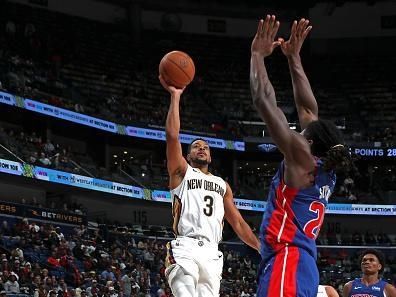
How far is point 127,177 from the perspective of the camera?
31.2 metres

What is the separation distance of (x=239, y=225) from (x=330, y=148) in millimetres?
2922

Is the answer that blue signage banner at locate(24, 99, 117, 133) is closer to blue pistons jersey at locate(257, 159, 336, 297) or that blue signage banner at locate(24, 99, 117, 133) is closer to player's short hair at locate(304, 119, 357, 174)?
blue pistons jersey at locate(257, 159, 336, 297)

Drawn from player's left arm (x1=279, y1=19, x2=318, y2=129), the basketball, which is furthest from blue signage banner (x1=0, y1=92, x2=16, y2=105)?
player's left arm (x1=279, y1=19, x2=318, y2=129)

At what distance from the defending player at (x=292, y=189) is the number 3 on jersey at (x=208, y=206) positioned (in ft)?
8.51

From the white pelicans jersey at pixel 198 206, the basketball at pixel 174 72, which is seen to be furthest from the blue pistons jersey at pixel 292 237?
the white pelicans jersey at pixel 198 206

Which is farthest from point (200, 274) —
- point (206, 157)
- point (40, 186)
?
point (40, 186)

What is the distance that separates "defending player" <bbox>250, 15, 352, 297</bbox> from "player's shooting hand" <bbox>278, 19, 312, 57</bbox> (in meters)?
0.36

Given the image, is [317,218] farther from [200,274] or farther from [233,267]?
[233,267]

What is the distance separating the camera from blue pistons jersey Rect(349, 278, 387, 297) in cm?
824

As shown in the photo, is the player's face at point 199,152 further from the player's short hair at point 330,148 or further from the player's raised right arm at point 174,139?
the player's short hair at point 330,148

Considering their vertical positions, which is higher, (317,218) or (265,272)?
(317,218)

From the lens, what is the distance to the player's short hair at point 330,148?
411 cm

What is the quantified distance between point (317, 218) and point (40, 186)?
25364 millimetres

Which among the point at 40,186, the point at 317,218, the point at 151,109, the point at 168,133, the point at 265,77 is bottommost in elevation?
the point at 317,218
